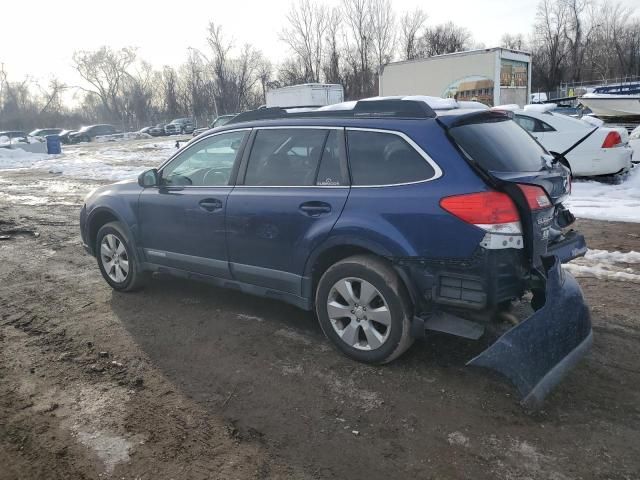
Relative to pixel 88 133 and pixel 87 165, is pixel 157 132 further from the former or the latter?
pixel 87 165

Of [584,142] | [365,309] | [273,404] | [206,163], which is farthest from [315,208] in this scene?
[584,142]

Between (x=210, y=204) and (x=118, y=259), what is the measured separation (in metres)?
1.61

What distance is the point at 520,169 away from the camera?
3572 mm

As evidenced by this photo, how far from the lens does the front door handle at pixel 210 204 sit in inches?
175

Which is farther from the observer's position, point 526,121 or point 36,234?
point 526,121

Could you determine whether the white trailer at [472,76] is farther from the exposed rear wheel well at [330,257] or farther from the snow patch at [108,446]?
the snow patch at [108,446]

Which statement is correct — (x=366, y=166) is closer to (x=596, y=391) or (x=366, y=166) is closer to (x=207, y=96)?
(x=596, y=391)

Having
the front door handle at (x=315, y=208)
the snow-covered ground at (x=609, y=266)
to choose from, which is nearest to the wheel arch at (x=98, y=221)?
the front door handle at (x=315, y=208)

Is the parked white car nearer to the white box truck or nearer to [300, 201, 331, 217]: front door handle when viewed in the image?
[300, 201, 331, 217]: front door handle

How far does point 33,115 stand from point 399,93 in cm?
7594

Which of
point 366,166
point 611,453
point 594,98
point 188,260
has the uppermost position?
point 594,98

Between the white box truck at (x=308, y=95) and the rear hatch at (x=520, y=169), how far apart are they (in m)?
21.4

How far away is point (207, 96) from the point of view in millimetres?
59594

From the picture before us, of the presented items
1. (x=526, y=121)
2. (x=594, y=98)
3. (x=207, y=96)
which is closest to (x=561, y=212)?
(x=526, y=121)
